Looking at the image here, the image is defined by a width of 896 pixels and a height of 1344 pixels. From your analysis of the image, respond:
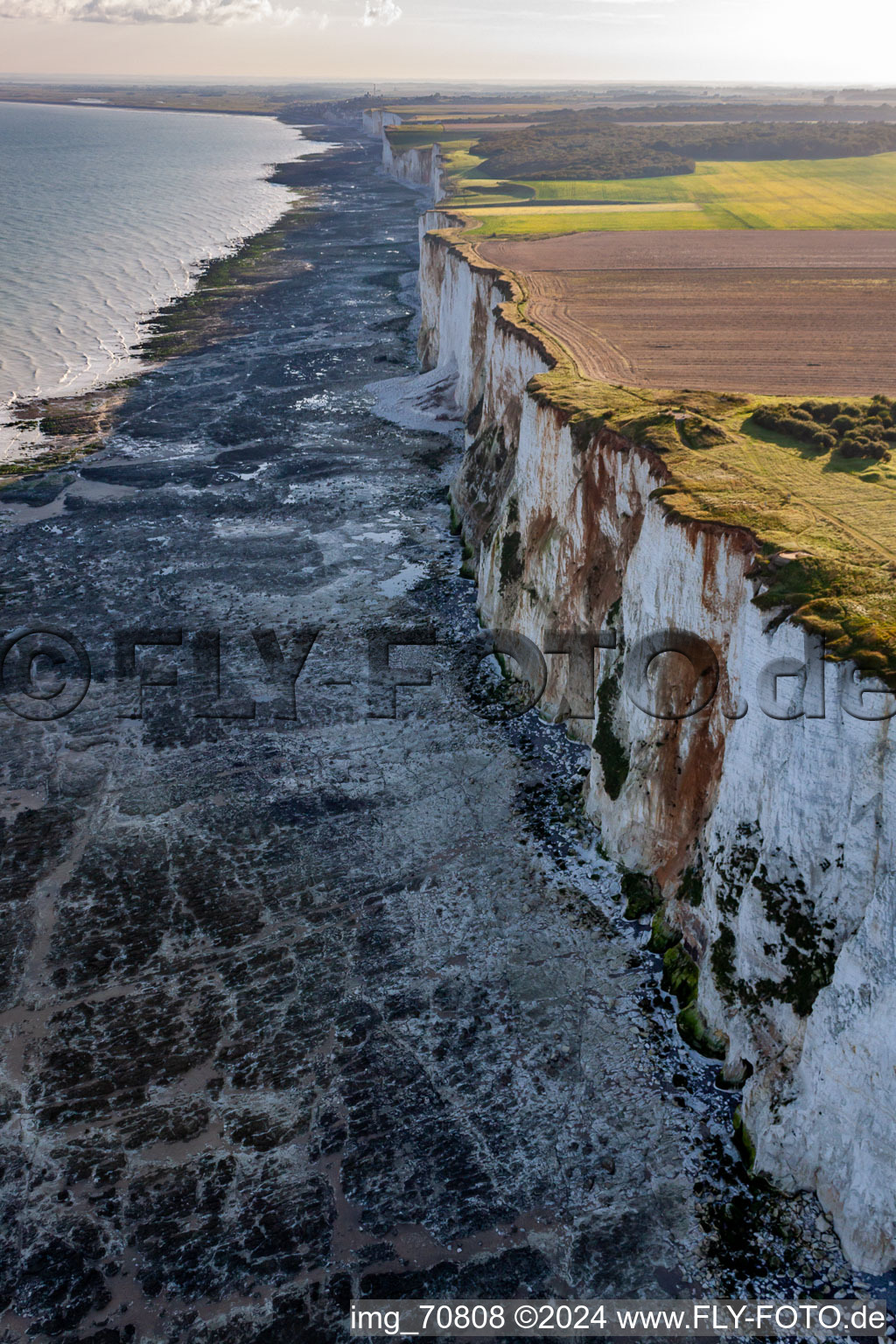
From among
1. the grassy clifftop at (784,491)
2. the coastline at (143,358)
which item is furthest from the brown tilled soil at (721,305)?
the coastline at (143,358)

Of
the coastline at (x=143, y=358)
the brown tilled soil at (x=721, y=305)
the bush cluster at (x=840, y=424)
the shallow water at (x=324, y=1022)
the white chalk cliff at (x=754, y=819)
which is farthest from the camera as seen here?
the coastline at (x=143, y=358)

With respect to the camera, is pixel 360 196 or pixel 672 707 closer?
pixel 672 707

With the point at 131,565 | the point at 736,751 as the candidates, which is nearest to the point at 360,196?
the point at 131,565

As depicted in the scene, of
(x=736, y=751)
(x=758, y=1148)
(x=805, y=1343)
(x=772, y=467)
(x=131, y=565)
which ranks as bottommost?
(x=805, y=1343)

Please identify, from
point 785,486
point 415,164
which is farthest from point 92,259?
point 785,486

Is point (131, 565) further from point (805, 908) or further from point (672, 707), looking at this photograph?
point (805, 908)

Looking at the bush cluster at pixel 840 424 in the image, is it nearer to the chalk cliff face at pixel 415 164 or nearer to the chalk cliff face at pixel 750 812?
the chalk cliff face at pixel 750 812

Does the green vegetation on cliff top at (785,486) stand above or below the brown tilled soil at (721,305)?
below
